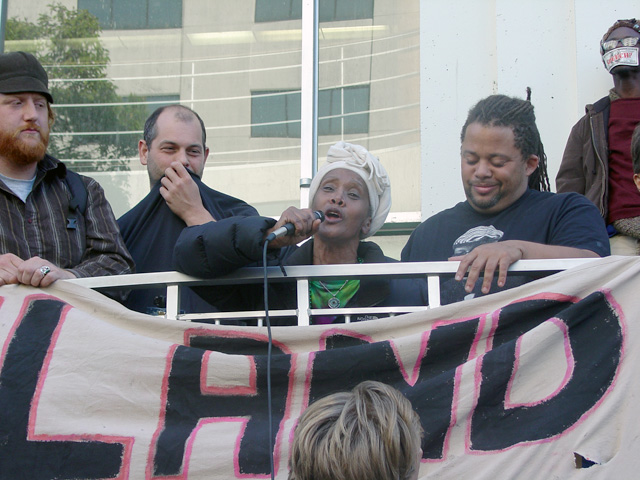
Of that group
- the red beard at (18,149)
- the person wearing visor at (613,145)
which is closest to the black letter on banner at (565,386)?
the person wearing visor at (613,145)

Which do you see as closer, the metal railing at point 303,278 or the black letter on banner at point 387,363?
the black letter on banner at point 387,363

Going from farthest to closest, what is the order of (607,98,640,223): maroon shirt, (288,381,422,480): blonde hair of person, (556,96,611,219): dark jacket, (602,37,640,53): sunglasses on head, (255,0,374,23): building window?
(255,0,374,23): building window < (602,37,640,53): sunglasses on head < (556,96,611,219): dark jacket < (607,98,640,223): maroon shirt < (288,381,422,480): blonde hair of person

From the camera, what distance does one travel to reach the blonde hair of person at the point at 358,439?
1.76 metres

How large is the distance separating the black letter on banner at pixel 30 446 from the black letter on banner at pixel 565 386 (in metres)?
1.11

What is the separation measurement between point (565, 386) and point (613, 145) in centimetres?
236

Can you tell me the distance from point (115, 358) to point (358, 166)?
1.31 meters

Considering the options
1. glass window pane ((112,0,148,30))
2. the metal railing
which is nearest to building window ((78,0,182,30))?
glass window pane ((112,0,148,30))

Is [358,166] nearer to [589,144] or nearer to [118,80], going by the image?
[589,144]

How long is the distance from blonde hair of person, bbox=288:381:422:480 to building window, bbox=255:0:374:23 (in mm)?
4549

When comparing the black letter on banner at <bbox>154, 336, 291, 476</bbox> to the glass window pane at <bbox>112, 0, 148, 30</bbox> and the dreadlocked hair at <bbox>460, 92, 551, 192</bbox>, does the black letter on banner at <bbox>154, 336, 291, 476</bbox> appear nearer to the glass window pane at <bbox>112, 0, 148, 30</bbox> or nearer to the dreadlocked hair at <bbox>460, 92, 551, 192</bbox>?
the dreadlocked hair at <bbox>460, 92, 551, 192</bbox>

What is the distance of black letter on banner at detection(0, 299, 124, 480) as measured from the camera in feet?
8.95

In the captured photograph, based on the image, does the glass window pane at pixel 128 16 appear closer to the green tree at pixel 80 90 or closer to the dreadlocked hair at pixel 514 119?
the green tree at pixel 80 90

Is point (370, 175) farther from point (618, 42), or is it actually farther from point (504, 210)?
point (618, 42)

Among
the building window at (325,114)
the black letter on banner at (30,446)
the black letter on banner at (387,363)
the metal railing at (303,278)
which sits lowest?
the black letter on banner at (30,446)
